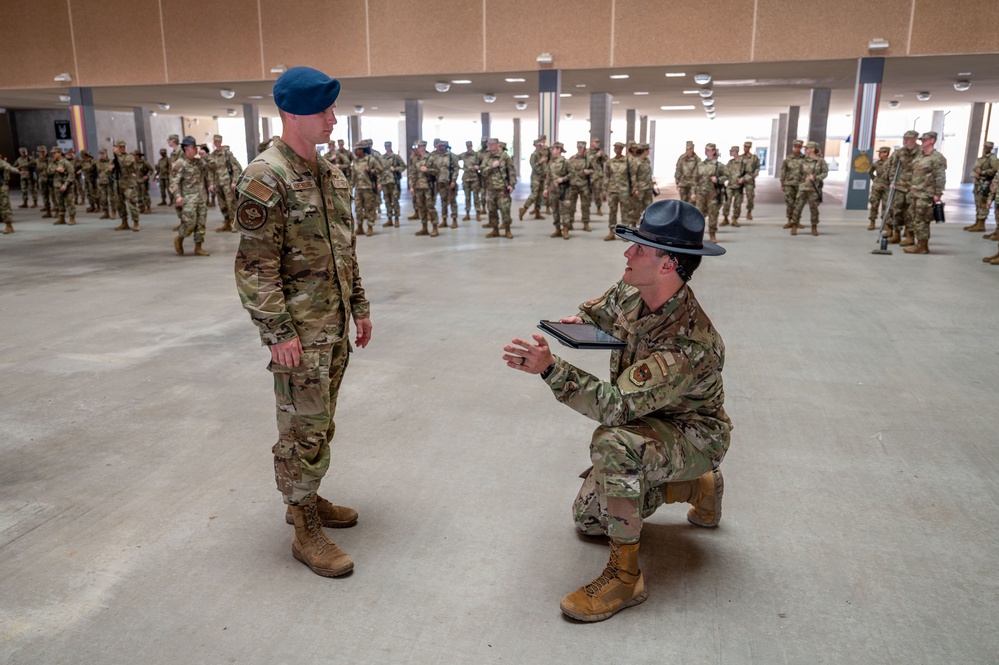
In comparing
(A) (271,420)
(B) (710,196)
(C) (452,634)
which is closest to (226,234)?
(B) (710,196)

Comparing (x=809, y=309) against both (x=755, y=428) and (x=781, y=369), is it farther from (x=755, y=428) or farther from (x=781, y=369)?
(x=755, y=428)

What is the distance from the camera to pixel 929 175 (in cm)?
1017

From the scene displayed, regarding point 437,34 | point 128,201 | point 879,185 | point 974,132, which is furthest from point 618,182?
point 974,132

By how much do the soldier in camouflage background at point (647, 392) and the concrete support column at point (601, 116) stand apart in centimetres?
2069

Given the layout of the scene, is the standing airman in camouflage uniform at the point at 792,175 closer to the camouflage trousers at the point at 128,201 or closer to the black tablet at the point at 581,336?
the black tablet at the point at 581,336

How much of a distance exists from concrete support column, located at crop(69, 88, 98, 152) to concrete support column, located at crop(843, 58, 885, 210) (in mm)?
19627

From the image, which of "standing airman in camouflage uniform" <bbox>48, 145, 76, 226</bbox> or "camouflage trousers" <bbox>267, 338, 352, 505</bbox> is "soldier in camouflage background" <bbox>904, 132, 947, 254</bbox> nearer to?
"camouflage trousers" <bbox>267, 338, 352, 505</bbox>

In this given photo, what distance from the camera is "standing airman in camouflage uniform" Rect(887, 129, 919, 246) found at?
35.2 feet

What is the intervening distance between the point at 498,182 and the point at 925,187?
21.6 ft

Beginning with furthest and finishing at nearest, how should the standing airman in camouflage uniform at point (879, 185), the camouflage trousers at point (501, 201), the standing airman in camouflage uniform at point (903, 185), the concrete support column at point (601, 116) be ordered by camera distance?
1. the concrete support column at point (601, 116)
2. the standing airman in camouflage uniform at point (879, 185)
3. the camouflage trousers at point (501, 201)
4. the standing airman in camouflage uniform at point (903, 185)

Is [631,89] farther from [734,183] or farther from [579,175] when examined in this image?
[579,175]

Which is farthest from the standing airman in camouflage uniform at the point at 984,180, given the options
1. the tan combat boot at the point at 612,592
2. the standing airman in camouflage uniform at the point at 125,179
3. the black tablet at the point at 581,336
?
the standing airman in camouflage uniform at the point at 125,179

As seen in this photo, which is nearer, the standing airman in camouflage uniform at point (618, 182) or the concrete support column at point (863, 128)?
the standing airman in camouflage uniform at point (618, 182)

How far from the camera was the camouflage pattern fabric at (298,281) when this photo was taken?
2.33m
